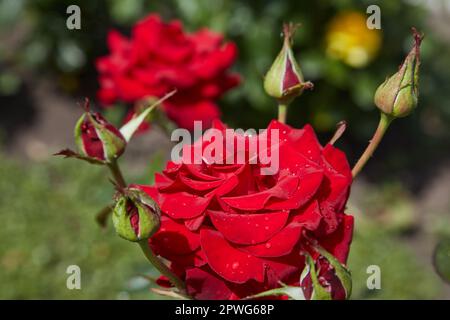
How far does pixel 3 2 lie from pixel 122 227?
1.99 meters

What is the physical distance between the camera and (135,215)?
0.61 m

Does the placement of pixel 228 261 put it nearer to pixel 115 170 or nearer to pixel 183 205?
pixel 183 205

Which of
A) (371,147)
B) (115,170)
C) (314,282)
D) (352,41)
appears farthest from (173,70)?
(352,41)

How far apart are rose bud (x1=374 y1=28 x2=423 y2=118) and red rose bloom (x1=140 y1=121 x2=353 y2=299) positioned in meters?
0.08

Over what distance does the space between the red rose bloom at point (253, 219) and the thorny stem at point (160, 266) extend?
0.01m

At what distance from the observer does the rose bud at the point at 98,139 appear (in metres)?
0.75

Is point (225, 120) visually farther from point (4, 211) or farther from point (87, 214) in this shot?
point (4, 211)

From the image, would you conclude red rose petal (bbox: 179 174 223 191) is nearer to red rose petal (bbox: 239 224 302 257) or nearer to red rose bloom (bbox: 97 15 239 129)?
red rose petal (bbox: 239 224 302 257)

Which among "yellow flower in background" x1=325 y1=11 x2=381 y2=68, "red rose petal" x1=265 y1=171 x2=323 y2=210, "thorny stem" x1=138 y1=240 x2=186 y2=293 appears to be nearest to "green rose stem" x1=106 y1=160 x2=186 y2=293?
"thorny stem" x1=138 y1=240 x2=186 y2=293

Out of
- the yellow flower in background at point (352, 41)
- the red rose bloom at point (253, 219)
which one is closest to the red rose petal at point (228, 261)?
the red rose bloom at point (253, 219)

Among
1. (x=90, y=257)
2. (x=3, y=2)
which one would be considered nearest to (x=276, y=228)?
(x=90, y=257)

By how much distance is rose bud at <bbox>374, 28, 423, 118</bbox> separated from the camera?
686 mm

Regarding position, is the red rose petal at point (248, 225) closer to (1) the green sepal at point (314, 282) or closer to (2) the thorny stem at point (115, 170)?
(1) the green sepal at point (314, 282)
